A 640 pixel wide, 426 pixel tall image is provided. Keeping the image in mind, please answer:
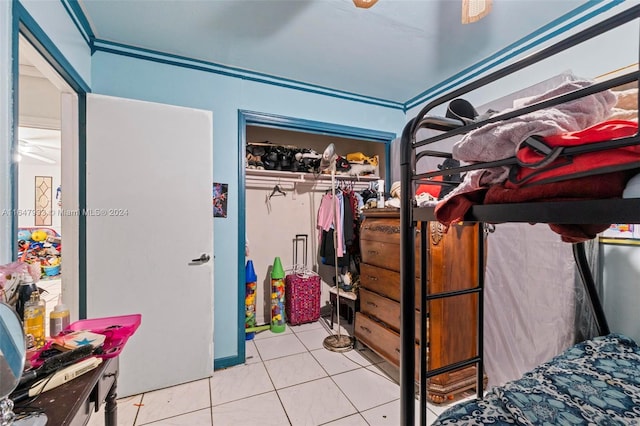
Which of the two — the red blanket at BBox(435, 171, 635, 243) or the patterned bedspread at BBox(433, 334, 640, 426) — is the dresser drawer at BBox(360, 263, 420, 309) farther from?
the red blanket at BBox(435, 171, 635, 243)

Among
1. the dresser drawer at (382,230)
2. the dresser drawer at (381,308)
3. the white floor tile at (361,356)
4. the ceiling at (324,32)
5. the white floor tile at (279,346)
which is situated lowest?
the white floor tile at (279,346)

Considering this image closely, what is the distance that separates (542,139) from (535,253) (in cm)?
141

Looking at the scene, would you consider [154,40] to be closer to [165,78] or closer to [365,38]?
[165,78]

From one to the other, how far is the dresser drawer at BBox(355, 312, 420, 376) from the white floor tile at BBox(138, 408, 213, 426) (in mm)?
1267

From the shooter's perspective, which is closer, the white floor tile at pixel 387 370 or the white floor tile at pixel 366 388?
the white floor tile at pixel 366 388

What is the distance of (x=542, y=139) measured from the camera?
53cm

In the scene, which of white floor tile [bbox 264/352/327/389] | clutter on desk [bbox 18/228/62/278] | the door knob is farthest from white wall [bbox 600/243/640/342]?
clutter on desk [bbox 18/228/62/278]

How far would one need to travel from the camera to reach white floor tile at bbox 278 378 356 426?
165 cm

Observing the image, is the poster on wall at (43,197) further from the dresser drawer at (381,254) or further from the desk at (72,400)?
the dresser drawer at (381,254)

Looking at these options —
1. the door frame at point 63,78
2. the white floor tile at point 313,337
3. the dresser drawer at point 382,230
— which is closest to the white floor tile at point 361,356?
the white floor tile at point 313,337

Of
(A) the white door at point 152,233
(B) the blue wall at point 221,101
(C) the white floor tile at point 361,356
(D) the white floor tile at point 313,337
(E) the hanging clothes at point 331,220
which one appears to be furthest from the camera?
(E) the hanging clothes at point 331,220

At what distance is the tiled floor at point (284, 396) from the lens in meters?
1.64

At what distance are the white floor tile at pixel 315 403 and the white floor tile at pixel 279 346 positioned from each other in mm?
510

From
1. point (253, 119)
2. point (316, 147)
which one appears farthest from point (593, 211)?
point (316, 147)
